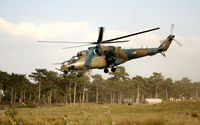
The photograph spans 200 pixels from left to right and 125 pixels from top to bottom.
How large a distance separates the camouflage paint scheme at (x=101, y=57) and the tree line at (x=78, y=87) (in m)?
32.5

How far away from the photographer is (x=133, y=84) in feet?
369

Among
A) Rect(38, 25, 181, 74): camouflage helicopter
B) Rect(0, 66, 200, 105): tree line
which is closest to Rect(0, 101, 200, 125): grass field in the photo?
Rect(38, 25, 181, 74): camouflage helicopter

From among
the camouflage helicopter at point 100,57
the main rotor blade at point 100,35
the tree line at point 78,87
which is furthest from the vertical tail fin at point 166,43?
the tree line at point 78,87

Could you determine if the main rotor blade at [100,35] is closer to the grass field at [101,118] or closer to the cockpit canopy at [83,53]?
the cockpit canopy at [83,53]

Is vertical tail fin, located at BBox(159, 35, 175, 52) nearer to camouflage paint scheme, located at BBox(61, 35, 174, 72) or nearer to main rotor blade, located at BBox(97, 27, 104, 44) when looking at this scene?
camouflage paint scheme, located at BBox(61, 35, 174, 72)

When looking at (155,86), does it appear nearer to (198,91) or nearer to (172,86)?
(172,86)

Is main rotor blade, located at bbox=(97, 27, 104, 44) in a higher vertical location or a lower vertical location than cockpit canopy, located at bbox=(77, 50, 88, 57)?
higher

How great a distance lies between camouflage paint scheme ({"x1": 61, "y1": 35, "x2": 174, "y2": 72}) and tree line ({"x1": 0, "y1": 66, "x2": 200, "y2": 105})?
32.5 meters

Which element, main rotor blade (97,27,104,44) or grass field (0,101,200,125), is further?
main rotor blade (97,27,104,44)

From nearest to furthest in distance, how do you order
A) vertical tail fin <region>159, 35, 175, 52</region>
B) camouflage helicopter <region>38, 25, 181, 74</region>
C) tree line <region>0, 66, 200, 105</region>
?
camouflage helicopter <region>38, 25, 181, 74</region> → vertical tail fin <region>159, 35, 175, 52</region> → tree line <region>0, 66, 200, 105</region>

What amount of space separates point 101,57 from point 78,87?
67319 mm

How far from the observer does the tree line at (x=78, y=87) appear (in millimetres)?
79812

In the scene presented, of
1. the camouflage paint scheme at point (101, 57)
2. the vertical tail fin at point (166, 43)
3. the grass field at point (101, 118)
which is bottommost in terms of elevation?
the grass field at point (101, 118)

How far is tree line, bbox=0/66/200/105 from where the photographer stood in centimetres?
7981
